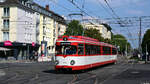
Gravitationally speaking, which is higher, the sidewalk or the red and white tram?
the red and white tram

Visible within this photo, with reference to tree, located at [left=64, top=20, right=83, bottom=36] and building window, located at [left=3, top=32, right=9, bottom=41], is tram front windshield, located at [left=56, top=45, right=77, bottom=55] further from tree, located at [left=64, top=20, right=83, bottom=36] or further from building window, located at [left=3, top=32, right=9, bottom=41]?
tree, located at [left=64, top=20, right=83, bottom=36]

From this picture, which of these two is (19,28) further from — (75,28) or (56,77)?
(56,77)

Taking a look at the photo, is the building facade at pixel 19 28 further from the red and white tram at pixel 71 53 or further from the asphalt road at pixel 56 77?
the red and white tram at pixel 71 53

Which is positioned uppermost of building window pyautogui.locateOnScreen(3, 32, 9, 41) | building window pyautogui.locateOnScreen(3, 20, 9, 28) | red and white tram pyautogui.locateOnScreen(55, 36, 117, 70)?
building window pyautogui.locateOnScreen(3, 20, 9, 28)

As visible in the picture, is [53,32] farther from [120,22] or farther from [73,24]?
[120,22]

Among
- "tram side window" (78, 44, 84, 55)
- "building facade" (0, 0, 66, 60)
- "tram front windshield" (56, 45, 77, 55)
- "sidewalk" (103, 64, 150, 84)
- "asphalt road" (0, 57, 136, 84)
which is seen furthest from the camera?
"building facade" (0, 0, 66, 60)

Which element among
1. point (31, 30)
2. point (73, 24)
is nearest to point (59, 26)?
point (73, 24)

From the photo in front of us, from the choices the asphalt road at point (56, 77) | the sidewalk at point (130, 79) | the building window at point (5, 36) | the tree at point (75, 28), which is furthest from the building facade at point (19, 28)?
the sidewalk at point (130, 79)

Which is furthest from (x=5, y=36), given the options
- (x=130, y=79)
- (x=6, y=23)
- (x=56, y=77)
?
(x=130, y=79)

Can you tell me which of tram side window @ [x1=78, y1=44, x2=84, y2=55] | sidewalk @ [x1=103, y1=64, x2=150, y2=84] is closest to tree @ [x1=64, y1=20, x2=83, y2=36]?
tram side window @ [x1=78, y1=44, x2=84, y2=55]

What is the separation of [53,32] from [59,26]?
5.32m

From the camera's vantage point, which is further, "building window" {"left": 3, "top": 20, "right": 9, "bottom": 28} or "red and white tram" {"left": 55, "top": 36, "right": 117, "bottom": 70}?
"building window" {"left": 3, "top": 20, "right": 9, "bottom": 28}

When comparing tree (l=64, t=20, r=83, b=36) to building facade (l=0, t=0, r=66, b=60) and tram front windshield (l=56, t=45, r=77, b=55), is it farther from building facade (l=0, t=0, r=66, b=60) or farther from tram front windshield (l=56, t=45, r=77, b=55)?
tram front windshield (l=56, t=45, r=77, b=55)

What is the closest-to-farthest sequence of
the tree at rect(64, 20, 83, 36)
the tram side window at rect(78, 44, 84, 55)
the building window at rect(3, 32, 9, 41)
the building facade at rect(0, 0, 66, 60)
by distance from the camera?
the tram side window at rect(78, 44, 84, 55) < the building facade at rect(0, 0, 66, 60) < the building window at rect(3, 32, 9, 41) < the tree at rect(64, 20, 83, 36)
